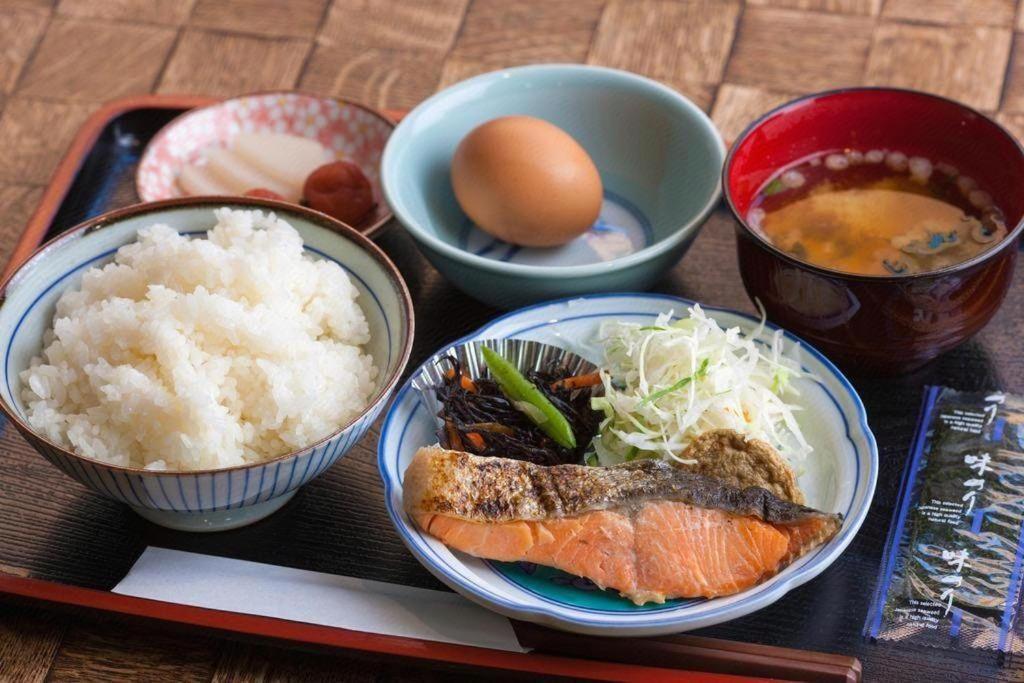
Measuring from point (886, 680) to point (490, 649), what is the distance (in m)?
0.59

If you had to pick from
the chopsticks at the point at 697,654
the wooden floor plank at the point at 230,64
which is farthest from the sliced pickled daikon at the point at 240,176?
the chopsticks at the point at 697,654

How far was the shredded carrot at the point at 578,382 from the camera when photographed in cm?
211

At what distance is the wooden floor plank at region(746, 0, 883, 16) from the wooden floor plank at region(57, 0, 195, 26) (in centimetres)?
176

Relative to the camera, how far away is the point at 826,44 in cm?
341

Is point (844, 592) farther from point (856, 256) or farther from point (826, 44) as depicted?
point (826, 44)

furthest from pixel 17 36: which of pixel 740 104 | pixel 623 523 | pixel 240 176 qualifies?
pixel 623 523

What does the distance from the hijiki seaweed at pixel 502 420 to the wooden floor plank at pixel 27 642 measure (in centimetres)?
71

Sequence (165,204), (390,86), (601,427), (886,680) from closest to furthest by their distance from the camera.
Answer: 1. (886,680)
2. (601,427)
3. (165,204)
4. (390,86)

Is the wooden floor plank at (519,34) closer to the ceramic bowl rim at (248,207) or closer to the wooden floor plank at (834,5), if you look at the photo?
the wooden floor plank at (834,5)

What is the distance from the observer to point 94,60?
11.5 ft

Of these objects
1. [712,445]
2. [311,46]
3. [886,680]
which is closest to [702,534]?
[712,445]

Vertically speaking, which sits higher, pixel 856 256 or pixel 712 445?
pixel 856 256

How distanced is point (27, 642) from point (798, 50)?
8.36 feet

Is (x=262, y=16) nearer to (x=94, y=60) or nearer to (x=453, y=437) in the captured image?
(x=94, y=60)
